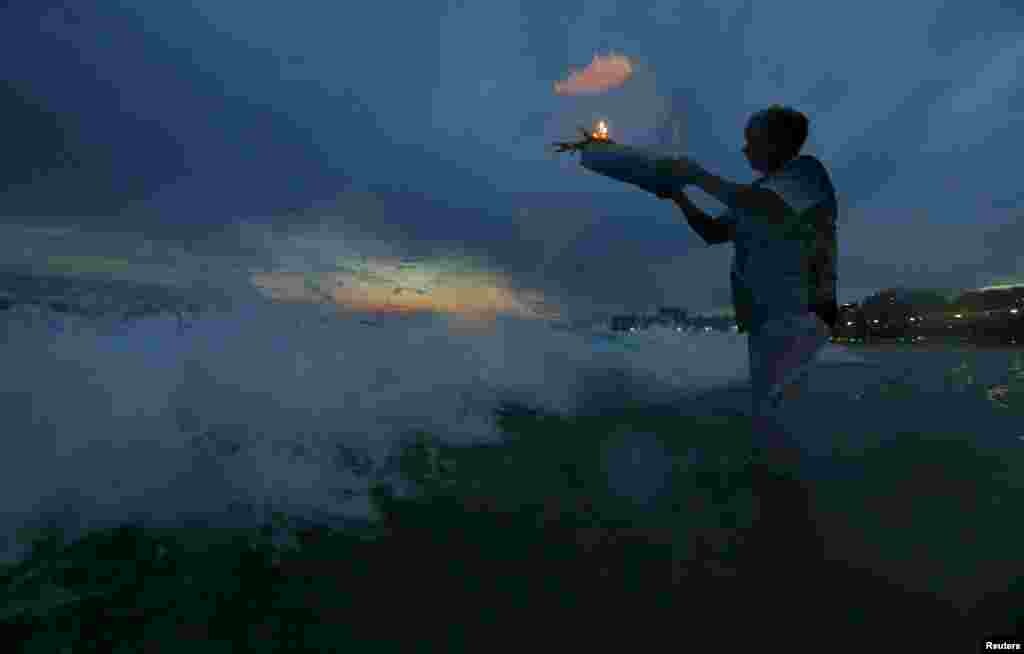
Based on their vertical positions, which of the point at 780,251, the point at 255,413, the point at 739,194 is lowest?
the point at 255,413

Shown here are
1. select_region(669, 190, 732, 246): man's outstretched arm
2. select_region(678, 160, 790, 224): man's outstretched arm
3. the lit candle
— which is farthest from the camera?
select_region(669, 190, 732, 246): man's outstretched arm

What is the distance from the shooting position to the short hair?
10.7ft

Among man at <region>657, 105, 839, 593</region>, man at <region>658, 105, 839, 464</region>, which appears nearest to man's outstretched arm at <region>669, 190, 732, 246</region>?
man at <region>657, 105, 839, 593</region>

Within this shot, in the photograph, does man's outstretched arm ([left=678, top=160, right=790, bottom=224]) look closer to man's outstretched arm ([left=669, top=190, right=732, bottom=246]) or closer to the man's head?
the man's head

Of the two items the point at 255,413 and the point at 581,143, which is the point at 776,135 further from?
the point at 255,413

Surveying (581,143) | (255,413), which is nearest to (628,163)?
(581,143)

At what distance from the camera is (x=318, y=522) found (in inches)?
138

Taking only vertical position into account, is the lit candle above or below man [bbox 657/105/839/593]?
above

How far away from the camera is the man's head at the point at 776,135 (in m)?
3.26

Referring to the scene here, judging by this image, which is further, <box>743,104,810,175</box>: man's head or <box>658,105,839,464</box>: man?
<box>743,104,810,175</box>: man's head

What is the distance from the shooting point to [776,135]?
327 cm

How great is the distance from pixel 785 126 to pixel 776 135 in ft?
0.29

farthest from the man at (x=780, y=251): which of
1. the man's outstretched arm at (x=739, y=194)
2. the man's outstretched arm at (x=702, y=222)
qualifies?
the man's outstretched arm at (x=702, y=222)

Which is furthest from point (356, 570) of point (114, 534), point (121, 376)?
point (121, 376)
